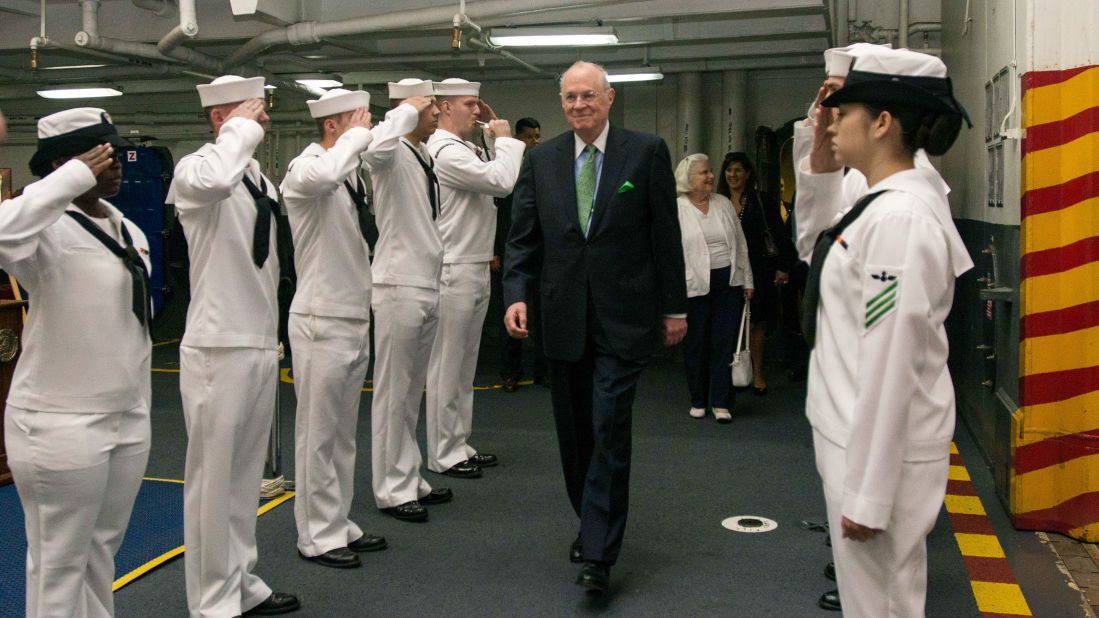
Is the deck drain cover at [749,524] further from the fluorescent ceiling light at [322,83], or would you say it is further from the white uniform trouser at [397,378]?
the fluorescent ceiling light at [322,83]

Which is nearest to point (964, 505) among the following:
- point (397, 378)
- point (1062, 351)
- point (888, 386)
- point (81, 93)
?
point (1062, 351)

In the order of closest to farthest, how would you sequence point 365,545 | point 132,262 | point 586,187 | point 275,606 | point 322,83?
point 132,262 < point 275,606 < point 586,187 < point 365,545 < point 322,83

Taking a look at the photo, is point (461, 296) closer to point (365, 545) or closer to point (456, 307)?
point (456, 307)

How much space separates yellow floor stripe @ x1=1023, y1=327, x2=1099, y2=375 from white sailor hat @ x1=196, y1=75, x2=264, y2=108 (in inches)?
134

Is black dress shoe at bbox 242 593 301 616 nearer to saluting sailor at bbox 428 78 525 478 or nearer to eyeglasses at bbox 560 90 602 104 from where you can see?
saluting sailor at bbox 428 78 525 478

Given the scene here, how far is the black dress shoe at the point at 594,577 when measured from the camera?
3.69 meters

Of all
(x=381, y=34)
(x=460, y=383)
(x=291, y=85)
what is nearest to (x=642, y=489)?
(x=460, y=383)

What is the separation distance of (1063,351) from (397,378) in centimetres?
296

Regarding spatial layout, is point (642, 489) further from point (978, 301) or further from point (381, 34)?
point (381, 34)

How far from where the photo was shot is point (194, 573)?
341 centimetres

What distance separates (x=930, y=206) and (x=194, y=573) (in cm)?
260

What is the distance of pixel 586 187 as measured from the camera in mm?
3887

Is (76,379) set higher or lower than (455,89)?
lower

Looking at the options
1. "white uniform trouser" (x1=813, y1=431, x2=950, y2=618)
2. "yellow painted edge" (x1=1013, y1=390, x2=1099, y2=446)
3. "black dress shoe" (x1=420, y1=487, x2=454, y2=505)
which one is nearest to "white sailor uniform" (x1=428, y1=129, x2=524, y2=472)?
"black dress shoe" (x1=420, y1=487, x2=454, y2=505)
